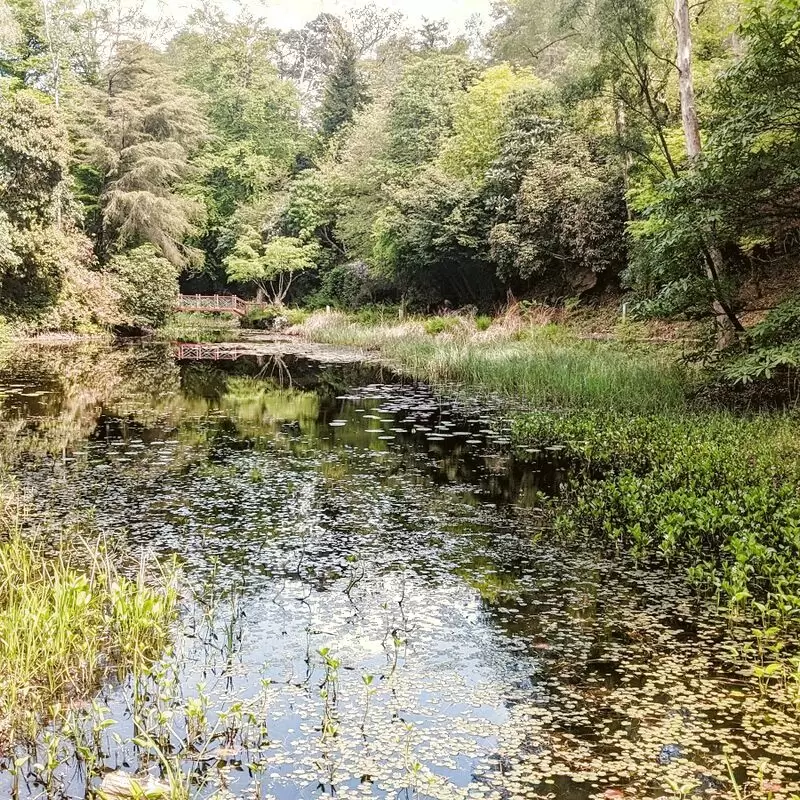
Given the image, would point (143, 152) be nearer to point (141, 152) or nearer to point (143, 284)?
point (141, 152)

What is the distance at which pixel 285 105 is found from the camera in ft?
141

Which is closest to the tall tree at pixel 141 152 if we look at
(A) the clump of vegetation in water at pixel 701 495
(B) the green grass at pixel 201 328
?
(B) the green grass at pixel 201 328

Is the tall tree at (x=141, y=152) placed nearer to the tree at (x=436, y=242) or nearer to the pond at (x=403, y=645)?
the tree at (x=436, y=242)

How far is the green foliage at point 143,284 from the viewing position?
92.5 ft

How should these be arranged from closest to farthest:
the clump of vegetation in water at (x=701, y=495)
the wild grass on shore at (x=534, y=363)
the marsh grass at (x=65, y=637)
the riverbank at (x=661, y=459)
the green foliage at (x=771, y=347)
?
1. the marsh grass at (x=65, y=637)
2. the clump of vegetation in water at (x=701, y=495)
3. the riverbank at (x=661, y=459)
4. the green foliage at (x=771, y=347)
5. the wild grass on shore at (x=534, y=363)

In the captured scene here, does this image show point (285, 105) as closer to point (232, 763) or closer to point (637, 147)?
point (637, 147)

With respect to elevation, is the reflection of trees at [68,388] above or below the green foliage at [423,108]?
below

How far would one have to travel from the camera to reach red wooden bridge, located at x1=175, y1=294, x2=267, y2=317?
34531 millimetres

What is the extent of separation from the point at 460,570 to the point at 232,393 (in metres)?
9.99

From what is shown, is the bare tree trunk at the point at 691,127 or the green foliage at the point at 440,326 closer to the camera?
the bare tree trunk at the point at 691,127

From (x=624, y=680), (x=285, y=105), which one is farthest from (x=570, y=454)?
(x=285, y=105)

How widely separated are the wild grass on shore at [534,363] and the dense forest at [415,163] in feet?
4.21

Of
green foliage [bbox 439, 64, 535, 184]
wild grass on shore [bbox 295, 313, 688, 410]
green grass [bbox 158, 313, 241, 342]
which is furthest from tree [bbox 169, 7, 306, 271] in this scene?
wild grass on shore [bbox 295, 313, 688, 410]

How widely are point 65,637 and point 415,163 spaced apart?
92.6ft
